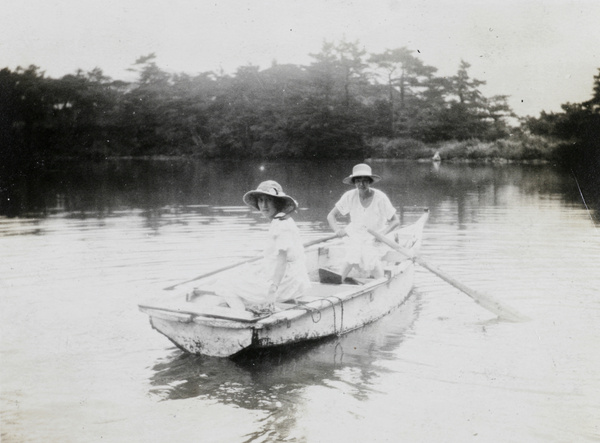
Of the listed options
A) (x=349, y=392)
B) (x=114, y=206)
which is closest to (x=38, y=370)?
(x=349, y=392)

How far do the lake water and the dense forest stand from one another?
3163 centimetres

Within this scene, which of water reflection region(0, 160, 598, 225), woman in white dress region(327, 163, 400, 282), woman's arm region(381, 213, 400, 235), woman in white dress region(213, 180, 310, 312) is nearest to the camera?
woman in white dress region(213, 180, 310, 312)

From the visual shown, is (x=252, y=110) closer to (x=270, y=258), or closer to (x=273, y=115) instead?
(x=273, y=115)

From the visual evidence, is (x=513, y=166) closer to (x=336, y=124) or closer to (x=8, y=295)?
(x=336, y=124)

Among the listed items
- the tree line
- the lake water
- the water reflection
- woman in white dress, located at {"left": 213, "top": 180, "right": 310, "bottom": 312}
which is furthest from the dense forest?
woman in white dress, located at {"left": 213, "top": 180, "right": 310, "bottom": 312}

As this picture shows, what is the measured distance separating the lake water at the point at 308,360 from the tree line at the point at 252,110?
1407 inches

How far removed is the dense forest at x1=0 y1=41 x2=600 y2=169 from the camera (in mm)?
45438

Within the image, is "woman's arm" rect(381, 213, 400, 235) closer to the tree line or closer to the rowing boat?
the rowing boat

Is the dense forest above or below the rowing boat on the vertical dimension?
above

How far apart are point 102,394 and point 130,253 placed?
6034mm

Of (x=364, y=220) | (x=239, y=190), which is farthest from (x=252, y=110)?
(x=364, y=220)

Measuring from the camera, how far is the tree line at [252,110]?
46.8 meters

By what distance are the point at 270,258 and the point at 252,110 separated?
48.0 meters

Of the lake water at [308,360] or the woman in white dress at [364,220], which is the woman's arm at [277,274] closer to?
the lake water at [308,360]
